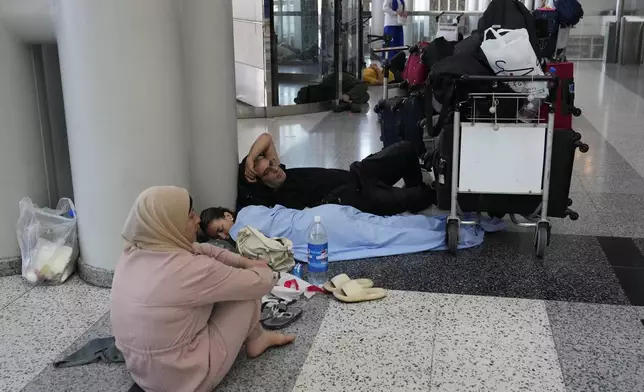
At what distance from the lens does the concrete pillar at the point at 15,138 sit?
3699 mm

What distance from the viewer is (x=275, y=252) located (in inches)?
150

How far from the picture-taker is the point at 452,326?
3.14 meters

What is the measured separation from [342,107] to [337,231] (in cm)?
602

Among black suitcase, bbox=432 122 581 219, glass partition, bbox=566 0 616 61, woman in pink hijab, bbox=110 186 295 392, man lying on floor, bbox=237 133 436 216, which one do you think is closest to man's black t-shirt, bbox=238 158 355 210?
man lying on floor, bbox=237 133 436 216

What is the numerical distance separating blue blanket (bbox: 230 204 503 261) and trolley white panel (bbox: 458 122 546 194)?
18.5 inches

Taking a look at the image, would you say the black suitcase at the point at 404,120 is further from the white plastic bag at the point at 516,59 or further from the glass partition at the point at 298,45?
the glass partition at the point at 298,45

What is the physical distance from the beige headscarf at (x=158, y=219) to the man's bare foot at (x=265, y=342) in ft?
2.06

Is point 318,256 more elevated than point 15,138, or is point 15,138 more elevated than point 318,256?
point 15,138

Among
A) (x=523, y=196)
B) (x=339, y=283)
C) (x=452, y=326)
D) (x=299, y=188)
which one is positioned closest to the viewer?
(x=452, y=326)

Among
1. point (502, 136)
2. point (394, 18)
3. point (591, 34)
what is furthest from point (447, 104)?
point (591, 34)

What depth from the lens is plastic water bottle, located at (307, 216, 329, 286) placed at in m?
3.66

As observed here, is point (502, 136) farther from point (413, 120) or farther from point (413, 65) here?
point (413, 65)

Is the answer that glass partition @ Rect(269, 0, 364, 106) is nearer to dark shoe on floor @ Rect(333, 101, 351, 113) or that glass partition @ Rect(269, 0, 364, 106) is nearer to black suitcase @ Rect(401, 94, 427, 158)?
dark shoe on floor @ Rect(333, 101, 351, 113)

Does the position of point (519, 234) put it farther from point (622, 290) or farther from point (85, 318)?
point (85, 318)
